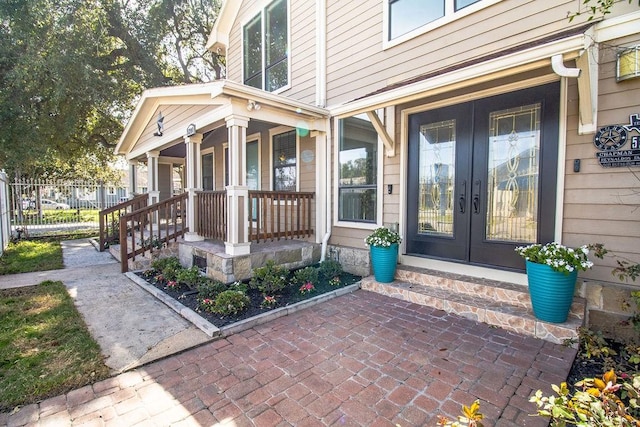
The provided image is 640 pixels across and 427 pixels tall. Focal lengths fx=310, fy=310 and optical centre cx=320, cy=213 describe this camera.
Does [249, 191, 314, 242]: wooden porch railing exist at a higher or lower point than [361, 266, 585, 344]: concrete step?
higher

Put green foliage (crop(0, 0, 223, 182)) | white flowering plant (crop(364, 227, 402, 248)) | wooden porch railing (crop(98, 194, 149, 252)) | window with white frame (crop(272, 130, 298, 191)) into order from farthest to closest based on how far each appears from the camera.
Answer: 1. green foliage (crop(0, 0, 223, 182))
2. wooden porch railing (crop(98, 194, 149, 252))
3. window with white frame (crop(272, 130, 298, 191))
4. white flowering plant (crop(364, 227, 402, 248))

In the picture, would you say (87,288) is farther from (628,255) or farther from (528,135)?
(628,255)

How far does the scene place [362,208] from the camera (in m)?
Answer: 5.12

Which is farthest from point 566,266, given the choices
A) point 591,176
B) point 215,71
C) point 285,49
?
point 215,71

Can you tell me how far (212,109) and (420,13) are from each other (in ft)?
11.1

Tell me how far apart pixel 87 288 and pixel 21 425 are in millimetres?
3261

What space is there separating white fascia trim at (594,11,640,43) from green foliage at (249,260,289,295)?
13.9 feet

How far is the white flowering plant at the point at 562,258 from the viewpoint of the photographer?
110 inches

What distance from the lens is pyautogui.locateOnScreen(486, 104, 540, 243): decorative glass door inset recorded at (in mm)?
3520

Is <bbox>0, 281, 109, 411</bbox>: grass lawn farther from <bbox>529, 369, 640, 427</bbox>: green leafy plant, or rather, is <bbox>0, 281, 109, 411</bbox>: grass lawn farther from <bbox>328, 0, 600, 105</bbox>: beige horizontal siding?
<bbox>328, 0, 600, 105</bbox>: beige horizontal siding

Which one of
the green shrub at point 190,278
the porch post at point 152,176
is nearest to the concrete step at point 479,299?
the green shrub at point 190,278

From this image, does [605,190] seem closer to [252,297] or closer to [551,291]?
[551,291]

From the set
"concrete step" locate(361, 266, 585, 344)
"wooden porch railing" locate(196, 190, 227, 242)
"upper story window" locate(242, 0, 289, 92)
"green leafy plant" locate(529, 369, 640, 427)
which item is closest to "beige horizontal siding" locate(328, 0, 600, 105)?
"upper story window" locate(242, 0, 289, 92)

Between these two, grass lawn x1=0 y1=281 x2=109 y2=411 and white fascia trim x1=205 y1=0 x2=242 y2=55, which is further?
white fascia trim x1=205 y1=0 x2=242 y2=55
